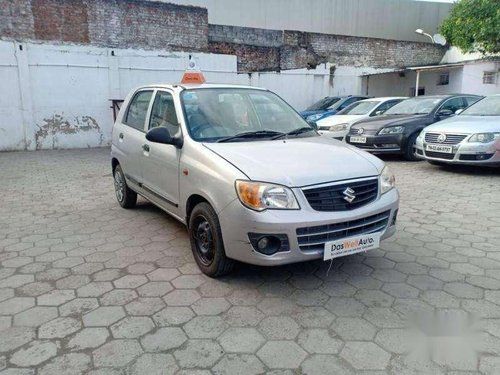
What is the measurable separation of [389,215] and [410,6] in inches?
1002

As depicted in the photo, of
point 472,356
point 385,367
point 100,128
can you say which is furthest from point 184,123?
point 100,128

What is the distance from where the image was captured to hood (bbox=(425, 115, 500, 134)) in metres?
7.43

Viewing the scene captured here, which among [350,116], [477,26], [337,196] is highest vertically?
[477,26]

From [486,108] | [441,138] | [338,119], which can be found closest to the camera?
[441,138]

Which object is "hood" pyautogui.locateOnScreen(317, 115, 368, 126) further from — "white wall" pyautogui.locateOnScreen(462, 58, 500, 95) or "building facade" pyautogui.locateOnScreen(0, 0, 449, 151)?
"white wall" pyautogui.locateOnScreen(462, 58, 500, 95)

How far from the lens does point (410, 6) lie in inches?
976

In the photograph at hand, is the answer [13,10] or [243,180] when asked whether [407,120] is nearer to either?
[243,180]

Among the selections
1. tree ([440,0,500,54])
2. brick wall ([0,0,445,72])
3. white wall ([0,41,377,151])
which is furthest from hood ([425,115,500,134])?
tree ([440,0,500,54])

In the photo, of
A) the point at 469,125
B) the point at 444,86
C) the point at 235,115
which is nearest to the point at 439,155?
the point at 469,125

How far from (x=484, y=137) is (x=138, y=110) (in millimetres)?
6017

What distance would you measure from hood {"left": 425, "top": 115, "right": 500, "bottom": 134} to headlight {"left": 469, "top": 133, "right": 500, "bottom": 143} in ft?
0.26

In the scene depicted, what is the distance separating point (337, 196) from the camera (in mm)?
3186

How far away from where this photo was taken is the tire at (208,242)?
11.0ft

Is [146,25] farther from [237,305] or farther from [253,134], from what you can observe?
[237,305]
